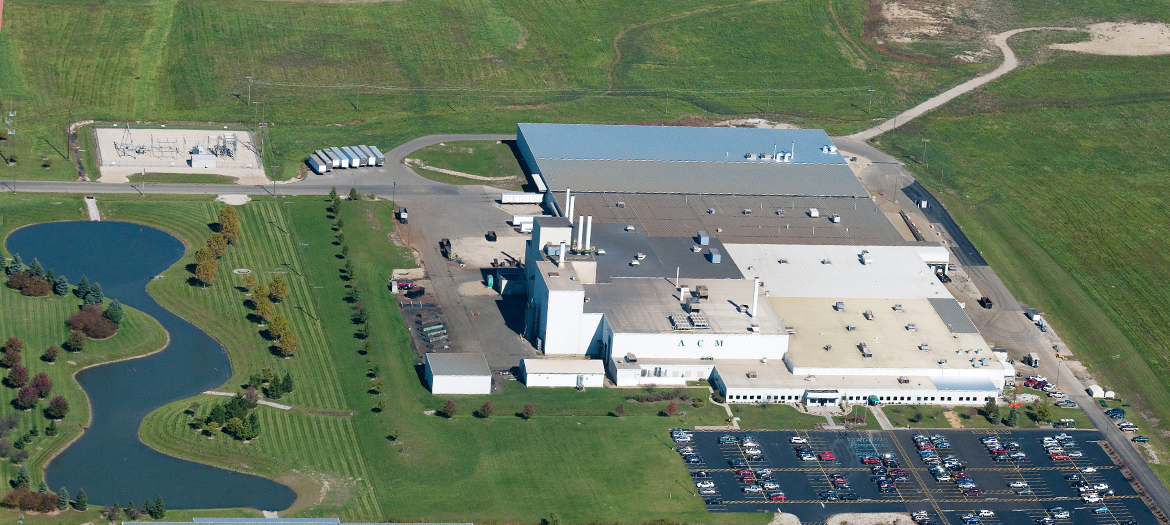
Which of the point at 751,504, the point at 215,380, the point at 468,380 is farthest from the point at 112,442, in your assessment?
the point at 751,504

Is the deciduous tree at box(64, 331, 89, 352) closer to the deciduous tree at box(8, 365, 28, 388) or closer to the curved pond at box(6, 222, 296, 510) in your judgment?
the curved pond at box(6, 222, 296, 510)

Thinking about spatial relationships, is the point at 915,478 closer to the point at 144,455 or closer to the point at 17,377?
the point at 144,455

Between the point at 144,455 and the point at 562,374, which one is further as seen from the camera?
the point at 562,374

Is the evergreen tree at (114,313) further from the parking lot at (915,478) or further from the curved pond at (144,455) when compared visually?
the parking lot at (915,478)

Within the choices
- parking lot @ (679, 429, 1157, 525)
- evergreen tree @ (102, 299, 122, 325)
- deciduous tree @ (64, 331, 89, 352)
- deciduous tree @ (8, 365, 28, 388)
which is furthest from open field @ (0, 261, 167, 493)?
parking lot @ (679, 429, 1157, 525)

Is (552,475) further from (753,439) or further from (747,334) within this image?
(747,334)

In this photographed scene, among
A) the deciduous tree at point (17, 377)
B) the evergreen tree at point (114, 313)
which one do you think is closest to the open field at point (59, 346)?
the deciduous tree at point (17, 377)

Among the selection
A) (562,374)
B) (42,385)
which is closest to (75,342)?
(42,385)
